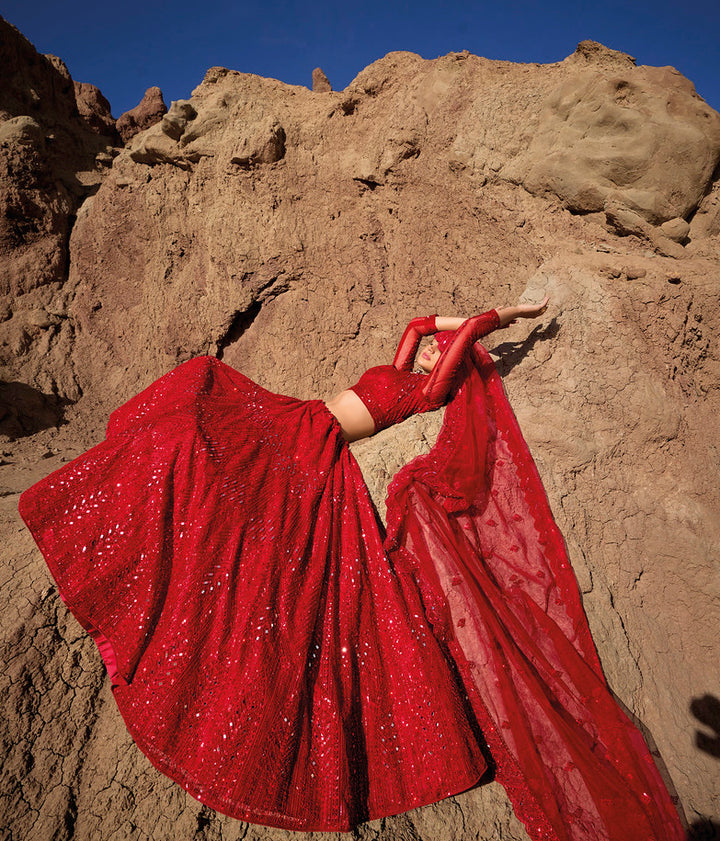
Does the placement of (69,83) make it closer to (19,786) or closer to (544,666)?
(19,786)

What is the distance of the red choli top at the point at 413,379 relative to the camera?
248cm

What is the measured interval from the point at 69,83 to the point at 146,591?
685 centimetres

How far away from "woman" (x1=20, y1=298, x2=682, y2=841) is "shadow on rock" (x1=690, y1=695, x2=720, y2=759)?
1.68 feet

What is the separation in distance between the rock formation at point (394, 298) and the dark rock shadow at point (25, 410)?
0.02 meters

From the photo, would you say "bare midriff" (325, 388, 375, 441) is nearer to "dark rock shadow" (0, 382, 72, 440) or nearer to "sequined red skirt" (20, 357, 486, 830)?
"sequined red skirt" (20, 357, 486, 830)

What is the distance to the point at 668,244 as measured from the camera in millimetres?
2902

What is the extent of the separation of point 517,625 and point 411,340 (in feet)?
5.49

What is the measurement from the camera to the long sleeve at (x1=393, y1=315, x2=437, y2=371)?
2826 mm

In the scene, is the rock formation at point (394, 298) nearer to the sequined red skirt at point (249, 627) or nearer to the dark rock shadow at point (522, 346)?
the dark rock shadow at point (522, 346)

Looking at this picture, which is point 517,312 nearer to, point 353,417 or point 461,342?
point 461,342

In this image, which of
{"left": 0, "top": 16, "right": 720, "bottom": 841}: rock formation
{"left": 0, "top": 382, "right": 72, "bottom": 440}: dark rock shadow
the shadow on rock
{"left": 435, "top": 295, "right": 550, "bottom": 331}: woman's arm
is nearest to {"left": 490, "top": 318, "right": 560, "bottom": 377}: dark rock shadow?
{"left": 0, "top": 16, "right": 720, "bottom": 841}: rock formation

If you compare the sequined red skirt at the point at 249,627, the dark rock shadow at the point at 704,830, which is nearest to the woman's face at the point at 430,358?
the sequined red skirt at the point at 249,627

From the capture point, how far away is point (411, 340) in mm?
2830

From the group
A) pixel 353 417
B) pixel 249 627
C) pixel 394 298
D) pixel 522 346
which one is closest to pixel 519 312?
Answer: pixel 522 346
